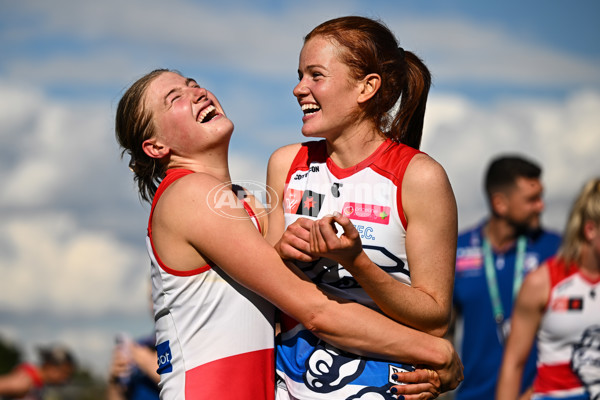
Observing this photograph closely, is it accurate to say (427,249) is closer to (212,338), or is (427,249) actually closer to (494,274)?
(212,338)

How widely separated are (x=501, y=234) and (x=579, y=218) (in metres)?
2.36

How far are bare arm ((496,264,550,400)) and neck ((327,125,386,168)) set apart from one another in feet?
9.08

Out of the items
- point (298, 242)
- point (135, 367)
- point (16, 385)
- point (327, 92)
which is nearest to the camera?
point (298, 242)

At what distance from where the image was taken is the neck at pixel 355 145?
11.1 feet

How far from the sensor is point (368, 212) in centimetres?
322

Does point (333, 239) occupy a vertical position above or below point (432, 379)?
above

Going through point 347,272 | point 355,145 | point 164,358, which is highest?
point 355,145

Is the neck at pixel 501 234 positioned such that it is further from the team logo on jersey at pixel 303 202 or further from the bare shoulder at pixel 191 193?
the bare shoulder at pixel 191 193

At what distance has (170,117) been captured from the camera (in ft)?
11.3

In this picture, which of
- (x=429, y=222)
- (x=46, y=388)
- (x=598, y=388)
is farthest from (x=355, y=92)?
(x=46, y=388)

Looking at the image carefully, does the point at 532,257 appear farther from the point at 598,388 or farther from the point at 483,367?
the point at 598,388

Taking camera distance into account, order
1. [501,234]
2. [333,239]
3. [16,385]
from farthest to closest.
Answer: [16,385] → [501,234] → [333,239]

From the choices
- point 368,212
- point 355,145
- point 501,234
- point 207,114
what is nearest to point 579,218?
point 501,234

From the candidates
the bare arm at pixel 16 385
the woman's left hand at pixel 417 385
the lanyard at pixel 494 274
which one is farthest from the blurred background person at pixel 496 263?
the bare arm at pixel 16 385
